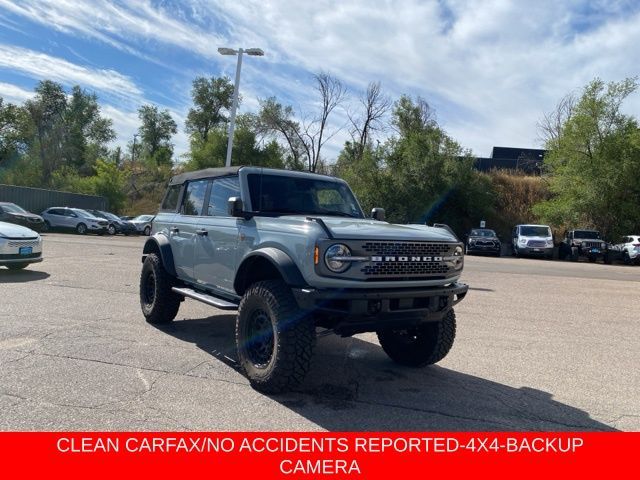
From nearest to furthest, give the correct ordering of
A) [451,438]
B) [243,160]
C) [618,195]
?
[451,438], [618,195], [243,160]

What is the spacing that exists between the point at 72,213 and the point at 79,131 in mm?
43255

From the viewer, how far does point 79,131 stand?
69125 millimetres

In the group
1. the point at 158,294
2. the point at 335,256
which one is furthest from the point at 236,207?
the point at 158,294

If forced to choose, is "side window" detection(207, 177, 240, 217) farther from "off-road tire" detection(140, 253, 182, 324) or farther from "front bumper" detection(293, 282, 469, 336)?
"front bumper" detection(293, 282, 469, 336)

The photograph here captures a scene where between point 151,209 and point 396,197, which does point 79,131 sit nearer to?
point 151,209

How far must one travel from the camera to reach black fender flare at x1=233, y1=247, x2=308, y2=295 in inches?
164

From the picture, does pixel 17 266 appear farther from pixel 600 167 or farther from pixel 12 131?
pixel 12 131

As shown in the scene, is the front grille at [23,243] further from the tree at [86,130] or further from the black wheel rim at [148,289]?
the tree at [86,130]

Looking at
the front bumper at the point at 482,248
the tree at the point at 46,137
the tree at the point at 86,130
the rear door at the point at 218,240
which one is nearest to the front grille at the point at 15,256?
the rear door at the point at 218,240

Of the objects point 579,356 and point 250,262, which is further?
point 579,356

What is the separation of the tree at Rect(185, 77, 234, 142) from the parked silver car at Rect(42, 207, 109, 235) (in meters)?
32.4

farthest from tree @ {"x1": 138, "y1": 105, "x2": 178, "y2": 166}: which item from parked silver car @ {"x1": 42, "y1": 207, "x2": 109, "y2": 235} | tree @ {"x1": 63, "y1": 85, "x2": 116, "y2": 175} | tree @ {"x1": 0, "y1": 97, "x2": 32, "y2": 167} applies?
parked silver car @ {"x1": 42, "y1": 207, "x2": 109, "y2": 235}

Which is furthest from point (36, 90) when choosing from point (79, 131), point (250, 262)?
point (250, 262)

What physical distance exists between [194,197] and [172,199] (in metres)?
0.74
